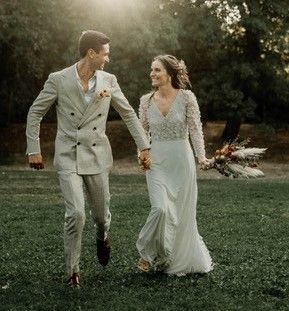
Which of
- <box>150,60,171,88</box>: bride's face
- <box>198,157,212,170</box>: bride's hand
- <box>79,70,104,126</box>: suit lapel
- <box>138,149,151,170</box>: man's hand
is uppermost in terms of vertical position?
<box>150,60,171,88</box>: bride's face

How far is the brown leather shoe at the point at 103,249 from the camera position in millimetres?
7918

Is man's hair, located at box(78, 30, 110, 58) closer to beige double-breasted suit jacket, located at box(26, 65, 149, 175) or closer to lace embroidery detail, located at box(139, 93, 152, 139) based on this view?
beige double-breasted suit jacket, located at box(26, 65, 149, 175)

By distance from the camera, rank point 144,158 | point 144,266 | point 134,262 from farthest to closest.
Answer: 1. point 134,262
2. point 144,266
3. point 144,158

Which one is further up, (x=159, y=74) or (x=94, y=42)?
(x=94, y=42)

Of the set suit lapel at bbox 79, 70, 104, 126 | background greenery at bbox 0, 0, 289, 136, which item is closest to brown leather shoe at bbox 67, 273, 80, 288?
suit lapel at bbox 79, 70, 104, 126

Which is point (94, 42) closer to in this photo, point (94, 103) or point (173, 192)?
point (94, 103)

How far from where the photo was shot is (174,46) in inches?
1129

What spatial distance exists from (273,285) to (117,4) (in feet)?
A: 71.7

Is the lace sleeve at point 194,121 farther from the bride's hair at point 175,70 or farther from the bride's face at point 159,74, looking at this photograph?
the bride's face at point 159,74

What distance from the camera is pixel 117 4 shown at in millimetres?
27875

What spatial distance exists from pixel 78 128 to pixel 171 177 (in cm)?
136

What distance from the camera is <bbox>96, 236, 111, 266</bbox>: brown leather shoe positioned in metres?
7.92

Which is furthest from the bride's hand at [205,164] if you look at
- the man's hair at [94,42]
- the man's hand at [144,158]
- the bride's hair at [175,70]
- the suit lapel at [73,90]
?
the man's hair at [94,42]

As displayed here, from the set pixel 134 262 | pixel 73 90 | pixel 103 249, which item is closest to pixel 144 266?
pixel 103 249
